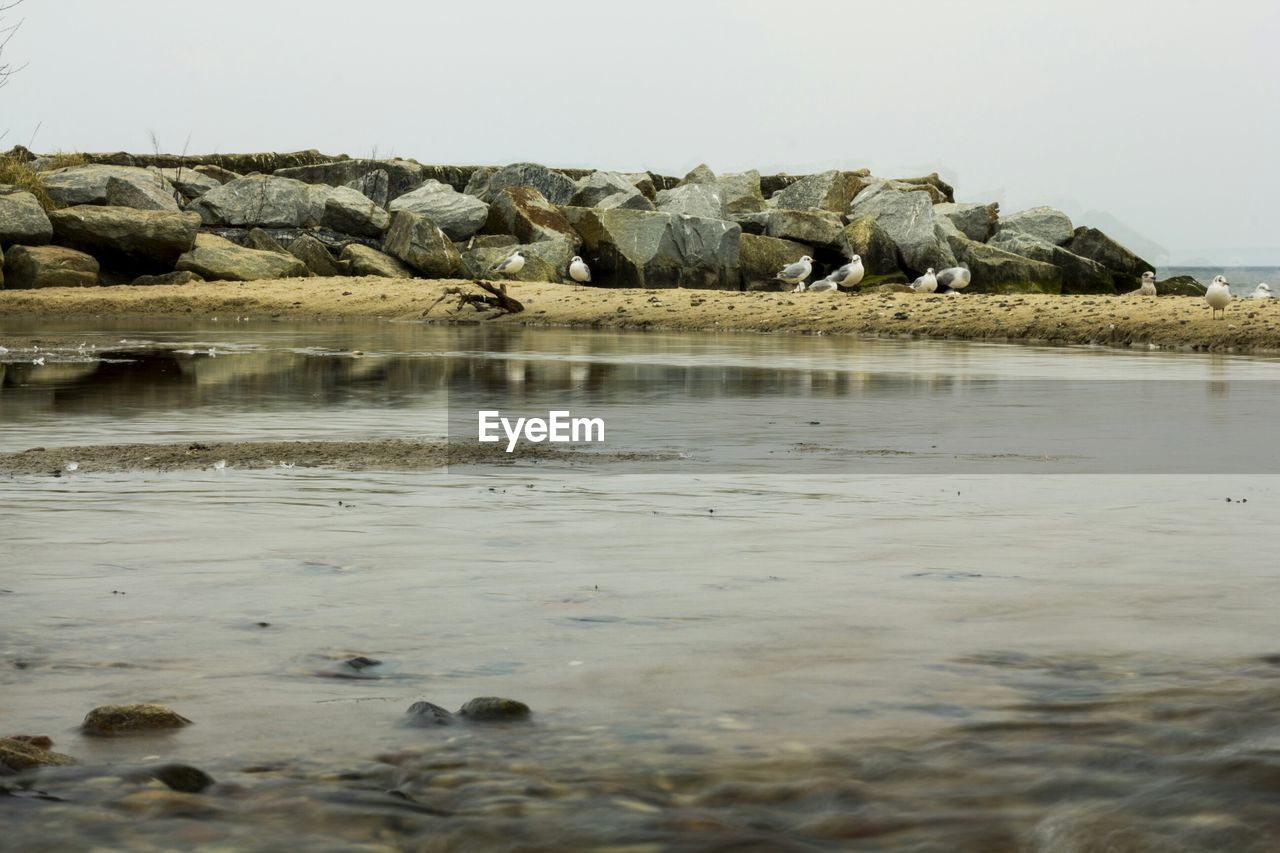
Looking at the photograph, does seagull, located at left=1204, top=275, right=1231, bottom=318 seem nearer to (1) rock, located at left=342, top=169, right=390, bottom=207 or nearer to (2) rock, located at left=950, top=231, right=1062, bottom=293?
(2) rock, located at left=950, top=231, right=1062, bottom=293

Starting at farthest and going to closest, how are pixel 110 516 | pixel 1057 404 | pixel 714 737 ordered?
pixel 1057 404, pixel 110 516, pixel 714 737

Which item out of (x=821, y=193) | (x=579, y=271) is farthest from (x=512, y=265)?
(x=821, y=193)

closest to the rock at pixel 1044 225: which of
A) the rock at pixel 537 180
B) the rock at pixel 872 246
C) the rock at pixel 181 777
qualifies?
the rock at pixel 872 246

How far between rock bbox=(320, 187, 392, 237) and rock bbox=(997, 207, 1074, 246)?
55.4ft

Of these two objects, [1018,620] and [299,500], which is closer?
[1018,620]

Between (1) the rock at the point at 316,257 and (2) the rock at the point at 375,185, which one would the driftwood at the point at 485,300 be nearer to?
(1) the rock at the point at 316,257

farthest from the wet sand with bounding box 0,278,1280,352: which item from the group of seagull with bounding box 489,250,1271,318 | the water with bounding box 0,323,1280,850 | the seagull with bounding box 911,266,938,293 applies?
the water with bounding box 0,323,1280,850

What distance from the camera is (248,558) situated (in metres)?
5.23

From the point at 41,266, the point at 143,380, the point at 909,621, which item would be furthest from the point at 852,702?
the point at 41,266

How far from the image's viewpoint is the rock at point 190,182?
1553 inches

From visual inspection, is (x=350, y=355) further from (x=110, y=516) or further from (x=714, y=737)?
(x=714, y=737)

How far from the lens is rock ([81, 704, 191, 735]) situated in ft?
10.7

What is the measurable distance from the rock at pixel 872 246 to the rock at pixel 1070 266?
360 centimetres

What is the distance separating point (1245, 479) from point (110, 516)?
17.1 feet
